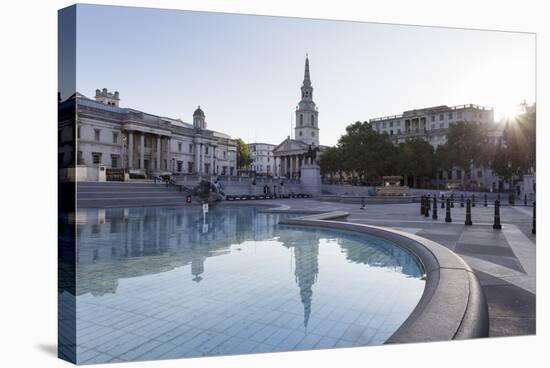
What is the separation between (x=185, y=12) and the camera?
5.08 meters

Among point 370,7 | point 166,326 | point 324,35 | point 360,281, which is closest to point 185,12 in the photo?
point 324,35

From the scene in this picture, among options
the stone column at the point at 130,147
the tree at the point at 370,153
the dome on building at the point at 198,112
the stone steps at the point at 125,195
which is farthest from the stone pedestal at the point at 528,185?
the dome on building at the point at 198,112

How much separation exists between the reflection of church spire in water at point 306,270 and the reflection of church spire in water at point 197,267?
164cm

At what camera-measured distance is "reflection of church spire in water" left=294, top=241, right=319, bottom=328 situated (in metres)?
5.09

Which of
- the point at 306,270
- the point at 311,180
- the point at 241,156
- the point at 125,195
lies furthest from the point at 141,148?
the point at 306,270

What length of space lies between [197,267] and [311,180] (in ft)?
138

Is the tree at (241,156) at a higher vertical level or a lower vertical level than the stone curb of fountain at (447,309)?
higher

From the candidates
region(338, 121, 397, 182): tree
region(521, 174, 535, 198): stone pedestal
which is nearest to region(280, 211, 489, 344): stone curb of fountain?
region(521, 174, 535, 198): stone pedestal

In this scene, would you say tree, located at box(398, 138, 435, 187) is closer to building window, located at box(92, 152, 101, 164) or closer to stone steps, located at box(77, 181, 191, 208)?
stone steps, located at box(77, 181, 191, 208)

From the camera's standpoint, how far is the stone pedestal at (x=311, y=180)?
48.4m

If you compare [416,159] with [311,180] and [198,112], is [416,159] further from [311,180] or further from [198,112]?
[198,112]

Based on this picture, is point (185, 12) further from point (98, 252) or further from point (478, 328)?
point (98, 252)

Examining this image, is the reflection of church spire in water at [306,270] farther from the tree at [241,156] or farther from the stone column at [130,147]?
the tree at [241,156]

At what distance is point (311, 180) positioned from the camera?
48.7 metres
